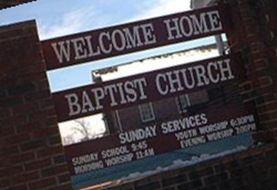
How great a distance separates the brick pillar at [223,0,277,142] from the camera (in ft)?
20.2

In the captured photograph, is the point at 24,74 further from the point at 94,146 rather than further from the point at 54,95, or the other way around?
the point at 94,146

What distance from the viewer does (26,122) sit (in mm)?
5281

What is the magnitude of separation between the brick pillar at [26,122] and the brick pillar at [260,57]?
2.41m

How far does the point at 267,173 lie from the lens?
5996mm

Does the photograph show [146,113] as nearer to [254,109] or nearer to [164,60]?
[164,60]

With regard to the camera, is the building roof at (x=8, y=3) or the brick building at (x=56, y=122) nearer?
the brick building at (x=56, y=122)

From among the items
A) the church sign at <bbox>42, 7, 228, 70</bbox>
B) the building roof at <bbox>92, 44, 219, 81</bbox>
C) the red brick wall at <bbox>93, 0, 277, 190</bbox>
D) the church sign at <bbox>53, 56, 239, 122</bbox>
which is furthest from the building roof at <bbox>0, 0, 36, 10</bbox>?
the building roof at <bbox>92, 44, 219, 81</bbox>

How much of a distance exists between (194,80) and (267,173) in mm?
1354

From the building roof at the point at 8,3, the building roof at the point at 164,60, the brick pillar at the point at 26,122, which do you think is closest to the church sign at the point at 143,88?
the brick pillar at the point at 26,122

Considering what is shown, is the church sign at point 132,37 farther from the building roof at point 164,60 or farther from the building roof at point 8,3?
the building roof at point 164,60

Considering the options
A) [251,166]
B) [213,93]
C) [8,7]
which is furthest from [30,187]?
[213,93]

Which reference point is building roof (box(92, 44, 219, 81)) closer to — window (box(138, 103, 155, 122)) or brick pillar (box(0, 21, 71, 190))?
window (box(138, 103, 155, 122))

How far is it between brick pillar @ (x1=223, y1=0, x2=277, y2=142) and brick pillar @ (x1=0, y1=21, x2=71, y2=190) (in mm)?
2412

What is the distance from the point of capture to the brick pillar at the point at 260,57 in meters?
6.15
